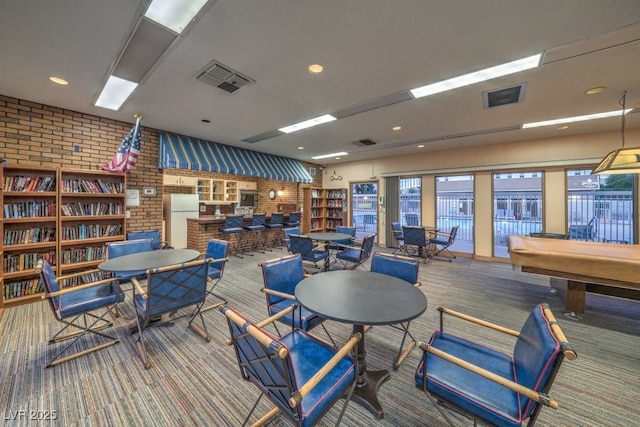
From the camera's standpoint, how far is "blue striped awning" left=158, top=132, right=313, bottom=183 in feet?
16.7

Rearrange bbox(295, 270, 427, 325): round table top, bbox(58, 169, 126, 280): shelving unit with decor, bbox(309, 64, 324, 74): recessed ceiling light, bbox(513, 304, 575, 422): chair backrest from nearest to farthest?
1. bbox(513, 304, 575, 422): chair backrest
2. bbox(295, 270, 427, 325): round table top
3. bbox(309, 64, 324, 74): recessed ceiling light
4. bbox(58, 169, 126, 280): shelving unit with decor

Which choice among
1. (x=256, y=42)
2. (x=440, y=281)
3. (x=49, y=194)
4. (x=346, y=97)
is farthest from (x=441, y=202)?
(x=49, y=194)

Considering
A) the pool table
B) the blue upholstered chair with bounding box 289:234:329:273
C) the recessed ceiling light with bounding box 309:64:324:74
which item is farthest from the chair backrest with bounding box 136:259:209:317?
the pool table

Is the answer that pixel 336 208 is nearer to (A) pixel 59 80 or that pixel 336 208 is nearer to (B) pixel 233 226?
(B) pixel 233 226

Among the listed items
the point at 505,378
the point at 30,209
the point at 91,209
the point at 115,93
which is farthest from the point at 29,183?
the point at 505,378

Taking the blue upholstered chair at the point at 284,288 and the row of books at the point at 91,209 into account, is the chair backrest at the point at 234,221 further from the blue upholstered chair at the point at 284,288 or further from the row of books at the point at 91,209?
the blue upholstered chair at the point at 284,288

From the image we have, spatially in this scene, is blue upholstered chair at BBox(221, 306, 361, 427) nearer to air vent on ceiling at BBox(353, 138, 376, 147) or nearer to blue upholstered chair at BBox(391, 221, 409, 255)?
air vent on ceiling at BBox(353, 138, 376, 147)

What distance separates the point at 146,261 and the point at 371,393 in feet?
8.97

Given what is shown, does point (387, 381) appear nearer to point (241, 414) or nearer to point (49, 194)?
point (241, 414)

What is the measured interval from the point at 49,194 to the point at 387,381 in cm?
519

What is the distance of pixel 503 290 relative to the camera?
4.13 meters

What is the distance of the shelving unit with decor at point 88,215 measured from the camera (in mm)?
3844

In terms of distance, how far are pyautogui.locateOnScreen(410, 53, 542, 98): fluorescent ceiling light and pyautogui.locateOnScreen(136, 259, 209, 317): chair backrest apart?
3.47 meters

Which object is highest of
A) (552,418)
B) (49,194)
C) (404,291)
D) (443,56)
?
(443,56)
